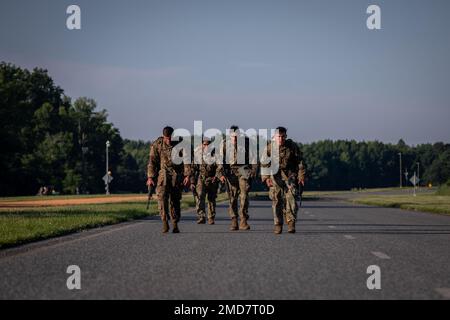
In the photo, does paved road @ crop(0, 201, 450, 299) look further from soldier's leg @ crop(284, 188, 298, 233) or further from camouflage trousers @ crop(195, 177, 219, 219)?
camouflage trousers @ crop(195, 177, 219, 219)

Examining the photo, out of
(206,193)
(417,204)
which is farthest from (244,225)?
(417,204)

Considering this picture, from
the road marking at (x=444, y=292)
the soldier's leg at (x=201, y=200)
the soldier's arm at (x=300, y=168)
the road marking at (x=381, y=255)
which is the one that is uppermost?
the soldier's arm at (x=300, y=168)

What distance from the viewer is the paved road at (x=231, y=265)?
764 cm

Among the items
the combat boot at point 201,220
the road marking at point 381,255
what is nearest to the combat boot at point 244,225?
the combat boot at point 201,220

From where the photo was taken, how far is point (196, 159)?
64.8 ft

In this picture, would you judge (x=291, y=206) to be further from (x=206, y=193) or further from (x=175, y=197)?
(x=206, y=193)

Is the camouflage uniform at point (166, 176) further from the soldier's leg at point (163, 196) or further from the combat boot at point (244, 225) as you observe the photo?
the combat boot at point (244, 225)

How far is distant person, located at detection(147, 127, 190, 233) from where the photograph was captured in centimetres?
1620

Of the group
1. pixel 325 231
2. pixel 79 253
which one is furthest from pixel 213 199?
pixel 79 253

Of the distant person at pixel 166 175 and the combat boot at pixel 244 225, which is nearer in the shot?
the distant person at pixel 166 175

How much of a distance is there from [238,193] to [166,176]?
241 centimetres

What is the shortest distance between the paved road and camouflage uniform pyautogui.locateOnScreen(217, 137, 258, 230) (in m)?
1.35

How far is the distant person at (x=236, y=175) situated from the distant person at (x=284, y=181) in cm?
115
